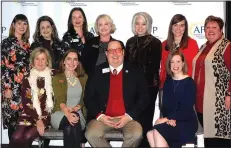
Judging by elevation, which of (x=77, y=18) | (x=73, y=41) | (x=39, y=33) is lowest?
(x=73, y=41)

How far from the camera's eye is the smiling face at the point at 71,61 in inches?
168

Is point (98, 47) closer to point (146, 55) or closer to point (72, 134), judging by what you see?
point (146, 55)

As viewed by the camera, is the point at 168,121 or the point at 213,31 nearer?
the point at 168,121

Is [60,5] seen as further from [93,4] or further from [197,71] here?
→ [197,71]

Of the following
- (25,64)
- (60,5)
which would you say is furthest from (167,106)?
(60,5)

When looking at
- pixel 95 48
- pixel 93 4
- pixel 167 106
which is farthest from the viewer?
pixel 93 4

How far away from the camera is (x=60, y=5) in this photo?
16.8 ft

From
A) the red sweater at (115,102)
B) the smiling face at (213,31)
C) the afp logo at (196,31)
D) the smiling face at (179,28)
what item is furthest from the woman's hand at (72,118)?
the afp logo at (196,31)

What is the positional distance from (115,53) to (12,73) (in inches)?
53.0

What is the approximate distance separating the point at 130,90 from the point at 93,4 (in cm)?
160

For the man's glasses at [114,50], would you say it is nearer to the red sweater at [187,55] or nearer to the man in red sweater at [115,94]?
the man in red sweater at [115,94]

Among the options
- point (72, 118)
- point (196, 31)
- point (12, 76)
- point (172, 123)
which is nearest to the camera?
point (172, 123)

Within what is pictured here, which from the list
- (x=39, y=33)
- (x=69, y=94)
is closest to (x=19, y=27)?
(x=39, y=33)

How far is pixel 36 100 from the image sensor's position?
4180mm
